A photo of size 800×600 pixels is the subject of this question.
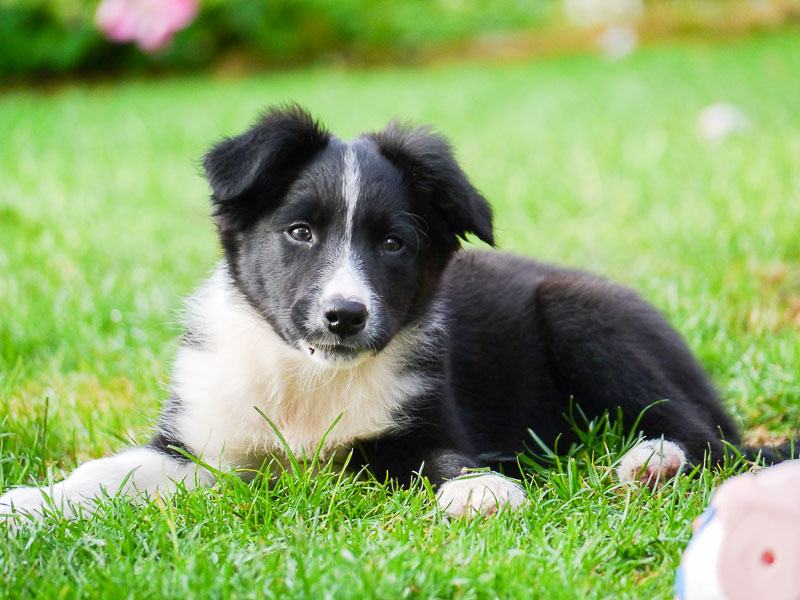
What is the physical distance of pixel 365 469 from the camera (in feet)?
10.2

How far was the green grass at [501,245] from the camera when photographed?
7.90ft

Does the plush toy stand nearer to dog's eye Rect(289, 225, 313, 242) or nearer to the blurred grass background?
dog's eye Rect(289, 225, 313, 242)

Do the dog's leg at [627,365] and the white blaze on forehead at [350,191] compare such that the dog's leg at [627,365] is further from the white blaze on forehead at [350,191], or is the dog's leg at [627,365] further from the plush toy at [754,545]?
the plush toy at [754,545]

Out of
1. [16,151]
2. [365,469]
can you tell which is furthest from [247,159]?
[16,151]

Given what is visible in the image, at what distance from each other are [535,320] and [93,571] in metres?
2.03

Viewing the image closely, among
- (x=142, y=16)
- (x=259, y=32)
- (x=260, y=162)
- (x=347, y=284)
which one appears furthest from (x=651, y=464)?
(x=259, y=32)

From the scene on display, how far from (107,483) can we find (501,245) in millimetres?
2731

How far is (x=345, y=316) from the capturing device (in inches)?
113

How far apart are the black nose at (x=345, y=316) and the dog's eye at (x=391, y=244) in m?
0.31

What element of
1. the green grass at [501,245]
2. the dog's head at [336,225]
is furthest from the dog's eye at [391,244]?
the green grass at [501,245]

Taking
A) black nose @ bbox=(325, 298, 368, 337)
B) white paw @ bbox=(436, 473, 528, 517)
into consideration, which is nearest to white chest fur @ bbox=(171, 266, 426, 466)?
black nose @ bbox=(325, 298, 368, 337)

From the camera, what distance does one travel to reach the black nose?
287 cm

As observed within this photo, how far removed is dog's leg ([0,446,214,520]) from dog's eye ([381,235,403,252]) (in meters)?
0.90

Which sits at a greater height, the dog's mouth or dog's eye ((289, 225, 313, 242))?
dog's eye ((289, 225, 313, 242))
